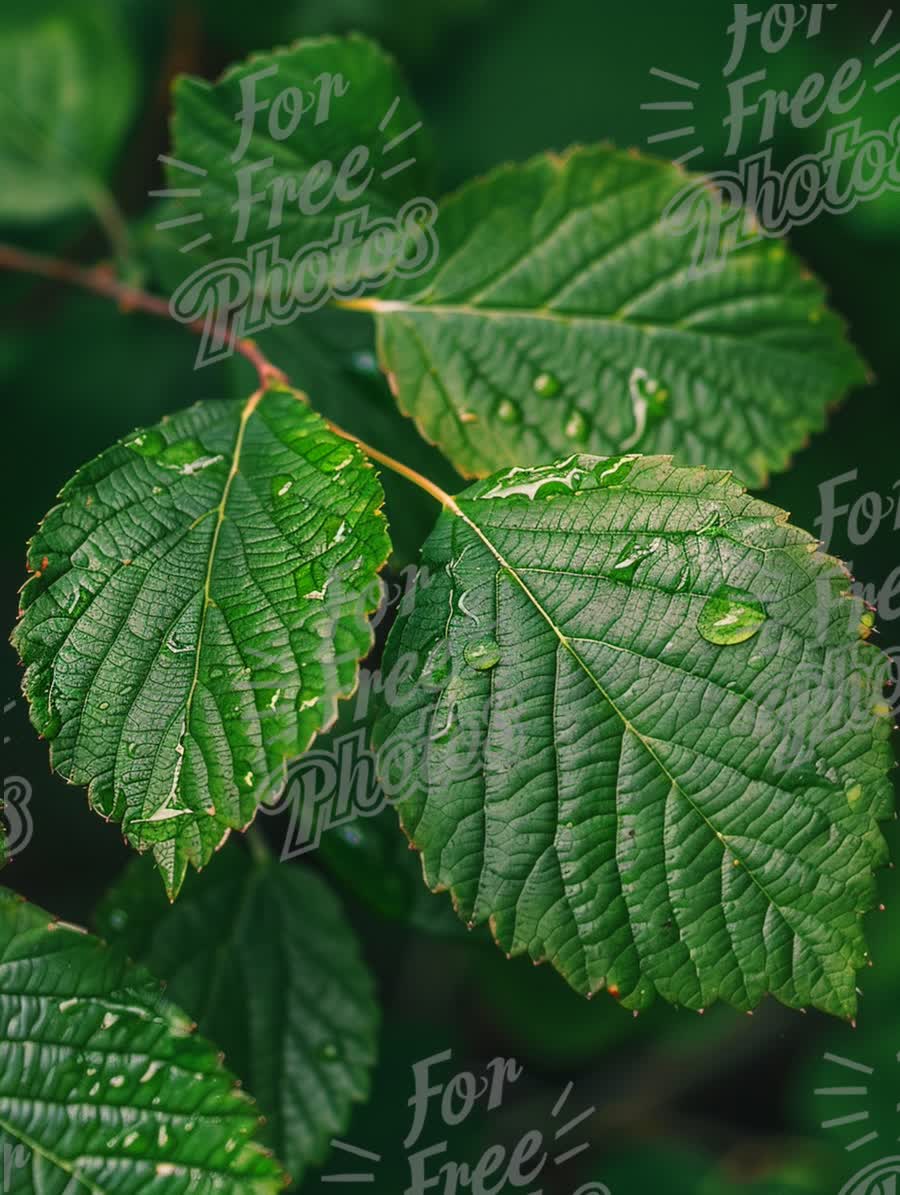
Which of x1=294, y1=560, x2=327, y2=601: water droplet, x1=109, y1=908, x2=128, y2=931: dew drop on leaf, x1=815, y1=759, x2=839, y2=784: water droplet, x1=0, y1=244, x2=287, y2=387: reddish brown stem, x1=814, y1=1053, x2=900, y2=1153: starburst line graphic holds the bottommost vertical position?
x1=814, y1=1053, x2=900, y2=1153: starburst line graphic

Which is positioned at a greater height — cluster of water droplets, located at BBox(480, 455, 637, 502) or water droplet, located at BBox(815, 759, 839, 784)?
cluster of water droplets, located at BBox(480, 455, 637, 502)

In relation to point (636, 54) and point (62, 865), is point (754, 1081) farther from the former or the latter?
point (636, 54)

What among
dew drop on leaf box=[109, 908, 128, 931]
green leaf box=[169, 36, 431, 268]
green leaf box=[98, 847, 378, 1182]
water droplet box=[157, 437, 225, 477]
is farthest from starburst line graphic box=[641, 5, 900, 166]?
dew drop on leaf box=[109, 908, 128, 931]

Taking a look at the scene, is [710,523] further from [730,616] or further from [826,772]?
[826,772]

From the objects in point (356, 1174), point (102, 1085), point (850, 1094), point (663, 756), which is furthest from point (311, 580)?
point (850, 1094)

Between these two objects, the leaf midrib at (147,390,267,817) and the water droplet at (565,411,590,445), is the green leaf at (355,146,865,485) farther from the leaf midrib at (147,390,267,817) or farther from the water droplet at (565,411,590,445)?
the leaf midrib at (147,390,267,817)

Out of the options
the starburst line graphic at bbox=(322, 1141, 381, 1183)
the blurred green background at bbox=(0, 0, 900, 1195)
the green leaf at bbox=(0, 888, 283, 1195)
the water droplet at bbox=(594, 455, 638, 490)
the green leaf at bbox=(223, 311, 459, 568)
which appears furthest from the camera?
the blurred green background at bbox=(0, 0, 900, 1195)
